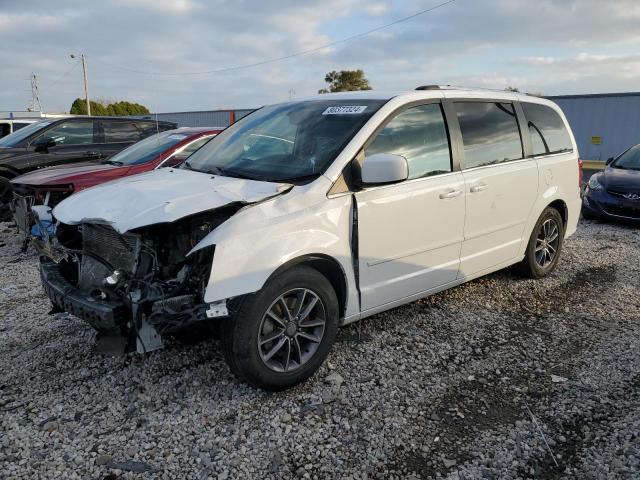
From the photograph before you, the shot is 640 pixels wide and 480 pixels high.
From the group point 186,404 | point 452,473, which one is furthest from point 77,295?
point 452,473

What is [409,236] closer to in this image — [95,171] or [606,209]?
[95,171]

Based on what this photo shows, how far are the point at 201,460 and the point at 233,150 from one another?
240 centimetres

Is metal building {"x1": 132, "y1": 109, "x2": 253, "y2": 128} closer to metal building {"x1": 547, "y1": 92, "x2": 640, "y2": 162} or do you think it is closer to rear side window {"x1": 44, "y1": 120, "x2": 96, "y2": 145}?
metal building {"x1": 547, "y1": 92, "x2": 640, "y2": 162}

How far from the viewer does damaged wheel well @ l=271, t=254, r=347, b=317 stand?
3162mm

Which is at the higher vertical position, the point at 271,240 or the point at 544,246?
the point at 271,240

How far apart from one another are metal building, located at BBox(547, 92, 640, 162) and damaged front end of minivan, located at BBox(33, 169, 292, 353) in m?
16.6

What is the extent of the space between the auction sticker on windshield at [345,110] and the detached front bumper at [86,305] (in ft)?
6.77

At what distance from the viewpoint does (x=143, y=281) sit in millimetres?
3037

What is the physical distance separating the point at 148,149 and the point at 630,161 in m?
8.34

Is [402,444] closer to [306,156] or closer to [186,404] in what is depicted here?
[186,404]

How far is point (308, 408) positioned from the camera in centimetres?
318

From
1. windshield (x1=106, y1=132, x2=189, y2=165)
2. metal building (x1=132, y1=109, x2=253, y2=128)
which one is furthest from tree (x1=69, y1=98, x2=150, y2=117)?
windshield (x1=106, y1=132, x2=189, y2=165)

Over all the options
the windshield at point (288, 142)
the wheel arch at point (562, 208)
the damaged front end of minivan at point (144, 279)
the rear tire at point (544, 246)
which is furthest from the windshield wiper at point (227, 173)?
the wheel arch at point (562, 208)

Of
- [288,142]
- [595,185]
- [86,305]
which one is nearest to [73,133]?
[288,142]
